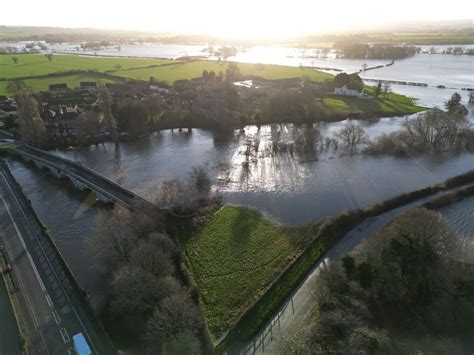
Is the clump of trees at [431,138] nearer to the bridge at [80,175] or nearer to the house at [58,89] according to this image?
the bridge at [80,175]

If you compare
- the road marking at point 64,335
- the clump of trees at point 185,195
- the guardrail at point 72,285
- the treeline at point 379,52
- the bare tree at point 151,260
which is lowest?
the road marking at point 64,335

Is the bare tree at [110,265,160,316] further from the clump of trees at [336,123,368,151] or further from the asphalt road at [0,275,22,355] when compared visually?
the clump of trees at [336,123,368,151]

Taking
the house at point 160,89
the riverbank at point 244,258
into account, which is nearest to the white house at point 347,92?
the house at point 160,89

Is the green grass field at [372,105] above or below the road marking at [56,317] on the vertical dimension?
above

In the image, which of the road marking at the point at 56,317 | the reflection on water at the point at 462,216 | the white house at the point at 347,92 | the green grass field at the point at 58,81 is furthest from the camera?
the green grass field at the point at 58,81

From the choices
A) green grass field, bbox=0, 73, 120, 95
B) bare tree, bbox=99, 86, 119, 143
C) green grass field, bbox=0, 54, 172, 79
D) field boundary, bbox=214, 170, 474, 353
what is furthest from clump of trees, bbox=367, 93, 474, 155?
green grass field, bbox=0, 54, 172, 79

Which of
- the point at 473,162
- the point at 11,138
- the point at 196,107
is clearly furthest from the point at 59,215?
the point at 473,162
